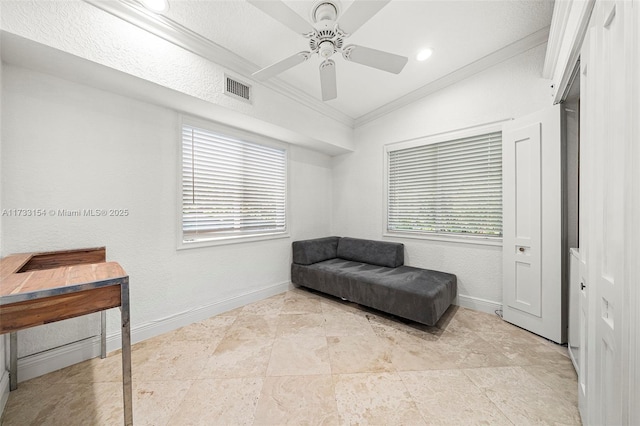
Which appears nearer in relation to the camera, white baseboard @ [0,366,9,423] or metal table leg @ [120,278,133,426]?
metal table leg @ [120,278,133,426]

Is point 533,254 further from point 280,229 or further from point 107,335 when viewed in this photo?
point 107,335

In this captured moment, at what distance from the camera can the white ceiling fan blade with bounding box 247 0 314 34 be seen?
→ 1288 millimetres

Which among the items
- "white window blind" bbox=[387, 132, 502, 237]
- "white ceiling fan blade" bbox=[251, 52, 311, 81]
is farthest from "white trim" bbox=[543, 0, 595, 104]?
"white ceiling fan blade" bbox=[251, 52, 311, 81]

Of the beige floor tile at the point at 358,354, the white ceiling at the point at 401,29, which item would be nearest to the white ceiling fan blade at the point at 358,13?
the white ceiling at the point at 401,29

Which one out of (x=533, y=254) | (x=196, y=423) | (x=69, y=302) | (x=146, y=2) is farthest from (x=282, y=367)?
(x=146, y=2)

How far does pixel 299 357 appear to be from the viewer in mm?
1922

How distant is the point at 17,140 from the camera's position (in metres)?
1.66

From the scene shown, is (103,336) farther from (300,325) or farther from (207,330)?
(300,325)

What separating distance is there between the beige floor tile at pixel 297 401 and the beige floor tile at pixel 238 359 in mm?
198

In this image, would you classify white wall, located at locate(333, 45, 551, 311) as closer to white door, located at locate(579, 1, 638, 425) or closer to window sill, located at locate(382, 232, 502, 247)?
window sill, located at locate(382, 232, 502, 247)

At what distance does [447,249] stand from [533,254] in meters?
0.88

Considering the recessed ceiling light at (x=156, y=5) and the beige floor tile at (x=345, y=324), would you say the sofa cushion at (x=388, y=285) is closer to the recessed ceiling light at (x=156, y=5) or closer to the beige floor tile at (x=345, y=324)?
the beige floor tile at (x=345, y=324)

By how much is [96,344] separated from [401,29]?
3.85 metres

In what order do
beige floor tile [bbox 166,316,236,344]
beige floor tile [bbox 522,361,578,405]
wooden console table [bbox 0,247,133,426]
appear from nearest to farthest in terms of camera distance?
1. wooden console table [bbox 0,247,133,426]
2. beige floor tile [bbox 522,361,578,405]
3. beige floor tile [bbox 166,316,236,344]
